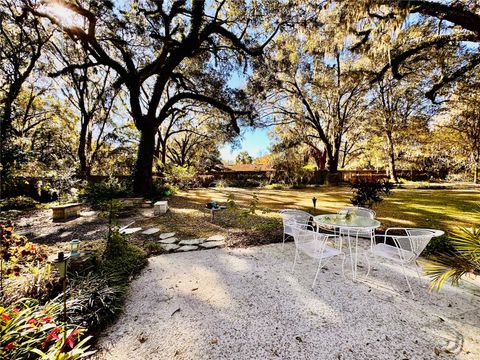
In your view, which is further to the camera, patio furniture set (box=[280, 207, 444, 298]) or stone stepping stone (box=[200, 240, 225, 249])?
stone stepping stone (box=[200, 240, 225, 249])

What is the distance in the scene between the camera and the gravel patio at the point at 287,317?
5.64ft

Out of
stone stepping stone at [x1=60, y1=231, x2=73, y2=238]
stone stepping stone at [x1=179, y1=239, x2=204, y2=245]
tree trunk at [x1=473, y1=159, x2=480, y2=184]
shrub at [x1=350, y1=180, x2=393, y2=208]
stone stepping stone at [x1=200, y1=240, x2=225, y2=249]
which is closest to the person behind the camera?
stone stepping stone at [x1=200, y1=240, x2=225, y2=249]

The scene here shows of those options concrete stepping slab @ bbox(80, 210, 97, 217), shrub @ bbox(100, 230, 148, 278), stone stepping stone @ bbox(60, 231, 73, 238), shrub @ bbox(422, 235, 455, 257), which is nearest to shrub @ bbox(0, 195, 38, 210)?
concrete stepping slab @ bbox(80, 210, 97, 217)

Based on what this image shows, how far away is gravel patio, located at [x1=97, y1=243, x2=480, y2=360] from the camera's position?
172 cm

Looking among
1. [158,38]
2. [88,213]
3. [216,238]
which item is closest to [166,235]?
[216,238]

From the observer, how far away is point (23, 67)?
33.7 ft

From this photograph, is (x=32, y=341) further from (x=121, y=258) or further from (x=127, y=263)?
(x=121, y=258)

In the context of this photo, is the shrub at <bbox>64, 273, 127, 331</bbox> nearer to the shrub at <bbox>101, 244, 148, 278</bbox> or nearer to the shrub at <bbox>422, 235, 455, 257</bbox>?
the shrub at <bbox>101, 244, 148, 278</bbox>

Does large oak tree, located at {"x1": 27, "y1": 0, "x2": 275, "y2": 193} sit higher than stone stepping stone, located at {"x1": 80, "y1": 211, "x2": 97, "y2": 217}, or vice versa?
large oak tree, located at {"x1": 27, "y1": 0, "x2": 275, "y2": 193}

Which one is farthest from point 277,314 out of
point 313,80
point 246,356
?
point 313,80

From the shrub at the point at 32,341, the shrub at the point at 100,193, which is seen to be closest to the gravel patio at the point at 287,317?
the shrub at the point at 32,341

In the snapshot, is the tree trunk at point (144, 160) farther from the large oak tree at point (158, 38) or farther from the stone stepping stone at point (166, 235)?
the stone stepping stone at point (166, 235)

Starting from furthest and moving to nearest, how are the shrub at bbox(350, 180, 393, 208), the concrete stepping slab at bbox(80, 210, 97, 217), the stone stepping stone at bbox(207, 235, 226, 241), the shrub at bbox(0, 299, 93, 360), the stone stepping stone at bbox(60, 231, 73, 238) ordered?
1. the concrete stepping slab at bbox(80, 210, 97, 217)
2. the shrub at bbox(350, 180, 393, 208)
3. the stone stepping stone at bbox(60, 231, 73, 238)
4. the stone stepping stone at bbox(207, 235, 226, 241)
5. the shrub at bbox(0, 299, 93, 360)

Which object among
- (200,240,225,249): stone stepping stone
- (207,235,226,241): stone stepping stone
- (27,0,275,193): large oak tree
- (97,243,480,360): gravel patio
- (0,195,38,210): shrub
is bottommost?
(97,243,480,360): gravel patio
